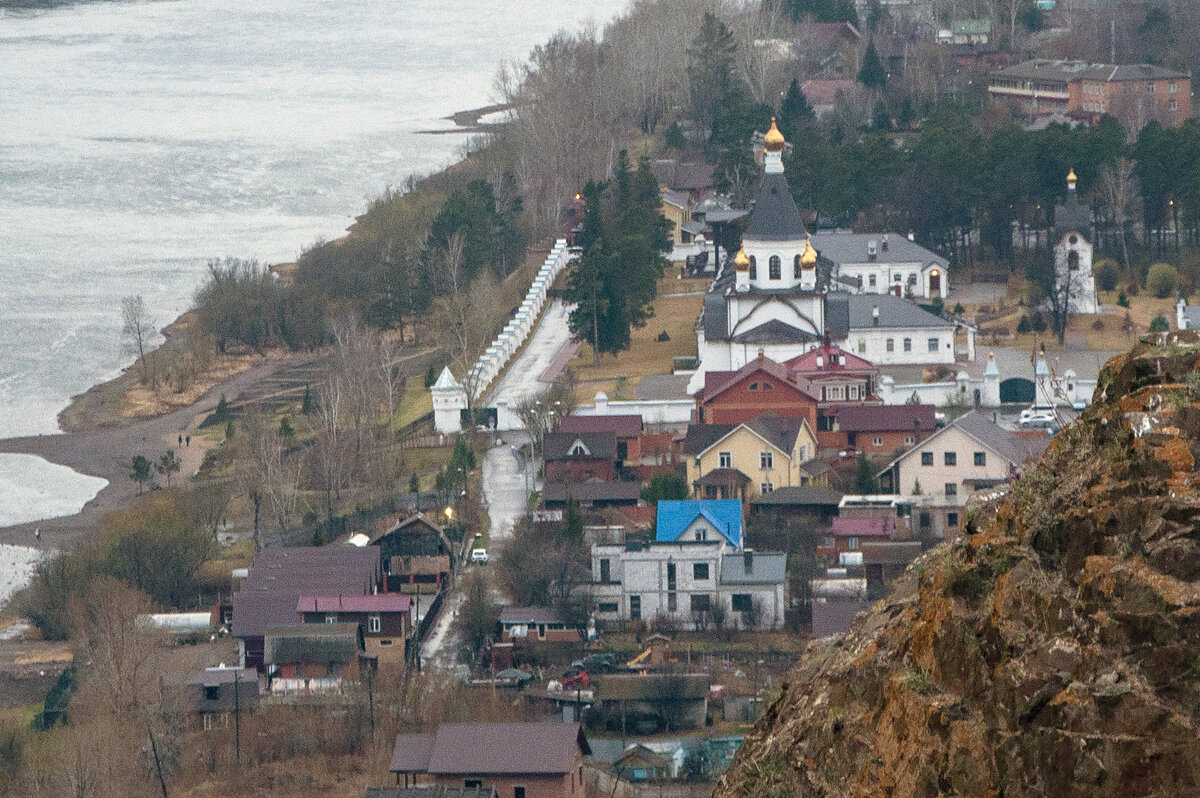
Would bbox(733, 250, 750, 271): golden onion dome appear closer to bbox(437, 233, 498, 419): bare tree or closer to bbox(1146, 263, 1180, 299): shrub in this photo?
bbox(437, 233, 498, 419): bare tree

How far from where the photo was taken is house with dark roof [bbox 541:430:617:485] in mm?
34656

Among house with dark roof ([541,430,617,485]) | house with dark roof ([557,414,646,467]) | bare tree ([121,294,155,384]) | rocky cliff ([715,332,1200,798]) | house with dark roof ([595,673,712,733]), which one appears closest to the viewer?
rocky cliff ([715,332,1200,798])

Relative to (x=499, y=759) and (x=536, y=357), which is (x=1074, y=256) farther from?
(x=499, y=759)

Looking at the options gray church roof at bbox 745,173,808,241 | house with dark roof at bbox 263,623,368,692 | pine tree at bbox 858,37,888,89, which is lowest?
house with dark roof at bbox 263,623,368,692

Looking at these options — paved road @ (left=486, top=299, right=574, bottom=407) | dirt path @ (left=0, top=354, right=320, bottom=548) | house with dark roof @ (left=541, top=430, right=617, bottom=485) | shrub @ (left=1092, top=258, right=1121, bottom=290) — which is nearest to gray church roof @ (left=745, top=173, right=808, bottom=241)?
paved road @ (left=486, top=299, right=574, bottom=407)

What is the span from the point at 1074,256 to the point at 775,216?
6790 millimetres

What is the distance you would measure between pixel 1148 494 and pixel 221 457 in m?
35.8

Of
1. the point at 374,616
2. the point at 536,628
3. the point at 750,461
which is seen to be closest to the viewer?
the point at 536,628

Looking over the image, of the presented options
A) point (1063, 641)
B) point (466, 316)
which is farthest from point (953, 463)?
point (1063, 641)

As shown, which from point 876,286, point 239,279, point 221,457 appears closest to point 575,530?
point 221,457

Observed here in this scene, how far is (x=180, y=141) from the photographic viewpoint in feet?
280

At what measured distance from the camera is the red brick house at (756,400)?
3653 centimetres

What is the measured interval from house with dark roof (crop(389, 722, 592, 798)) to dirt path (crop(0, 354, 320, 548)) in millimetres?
13435

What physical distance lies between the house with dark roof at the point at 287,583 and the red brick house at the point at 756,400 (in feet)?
26.0
